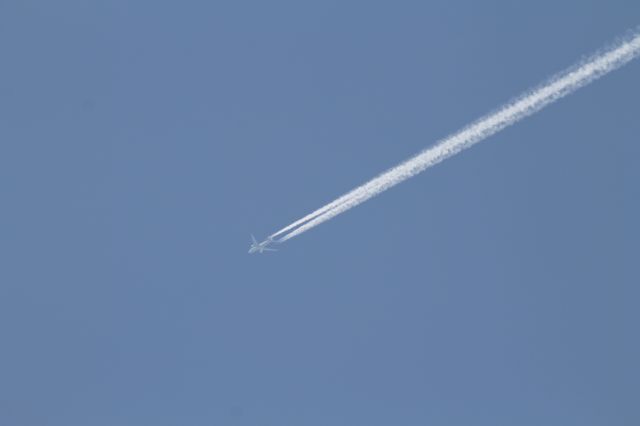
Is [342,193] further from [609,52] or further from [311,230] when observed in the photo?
[609,52]

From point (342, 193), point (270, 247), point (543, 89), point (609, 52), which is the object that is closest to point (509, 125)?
point (543, 89)

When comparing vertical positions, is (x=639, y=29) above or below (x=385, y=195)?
above

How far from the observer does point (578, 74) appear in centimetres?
744

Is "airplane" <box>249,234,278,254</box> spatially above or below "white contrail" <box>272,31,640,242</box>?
below

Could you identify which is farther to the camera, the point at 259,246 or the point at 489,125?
the point at 259,246

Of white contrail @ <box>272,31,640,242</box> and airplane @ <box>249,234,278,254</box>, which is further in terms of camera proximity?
airplane @ <box>249,234,278,254</box>

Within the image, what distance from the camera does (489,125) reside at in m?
7.60

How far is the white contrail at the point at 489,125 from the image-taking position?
288 inches

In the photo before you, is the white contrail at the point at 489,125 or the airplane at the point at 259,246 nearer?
the white contrail at the point at 489,125

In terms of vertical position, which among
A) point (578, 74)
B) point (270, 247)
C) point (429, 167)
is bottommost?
point (270, 247)

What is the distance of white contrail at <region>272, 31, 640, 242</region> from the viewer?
731 cm

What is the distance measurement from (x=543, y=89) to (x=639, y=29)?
2.95 ft

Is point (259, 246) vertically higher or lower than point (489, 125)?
lower

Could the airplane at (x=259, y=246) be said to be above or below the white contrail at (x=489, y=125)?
below
